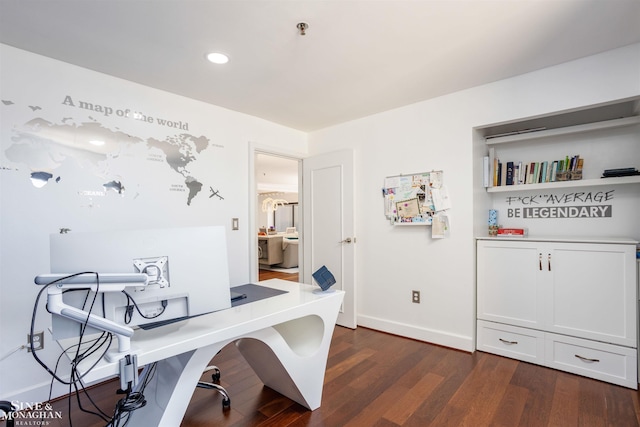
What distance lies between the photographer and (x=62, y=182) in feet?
7.24

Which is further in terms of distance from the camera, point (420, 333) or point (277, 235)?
point (277, 235)

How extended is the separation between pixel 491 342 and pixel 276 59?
117 inches

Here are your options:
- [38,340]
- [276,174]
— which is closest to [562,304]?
[38,340]

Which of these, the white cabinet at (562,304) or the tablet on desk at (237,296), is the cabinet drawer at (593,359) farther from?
the tablet on desk at (237,296)

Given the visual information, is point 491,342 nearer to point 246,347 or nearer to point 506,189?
point 506,189

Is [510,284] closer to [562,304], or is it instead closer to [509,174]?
[562,304]

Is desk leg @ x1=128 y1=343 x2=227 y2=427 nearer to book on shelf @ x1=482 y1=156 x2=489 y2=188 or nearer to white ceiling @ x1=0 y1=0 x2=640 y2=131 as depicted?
white ceiling @ x1=0 y1=0 x2=640 y2=131

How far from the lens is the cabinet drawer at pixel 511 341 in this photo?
2570mm

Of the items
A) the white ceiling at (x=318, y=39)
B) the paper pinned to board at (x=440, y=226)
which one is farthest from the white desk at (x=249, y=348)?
the white ceiling at (x=318, y=39)

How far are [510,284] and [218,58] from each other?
9.78 ft

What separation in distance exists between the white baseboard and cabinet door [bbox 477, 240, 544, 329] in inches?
11.6

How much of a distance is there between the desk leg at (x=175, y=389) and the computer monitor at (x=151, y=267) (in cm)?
26

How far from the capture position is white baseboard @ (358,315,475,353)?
9.32 ft

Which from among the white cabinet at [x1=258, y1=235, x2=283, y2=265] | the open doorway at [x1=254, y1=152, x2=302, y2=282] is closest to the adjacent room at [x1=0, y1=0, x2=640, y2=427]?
the open doorway at [x1=254, y1=152, x2=302, y2=282]
